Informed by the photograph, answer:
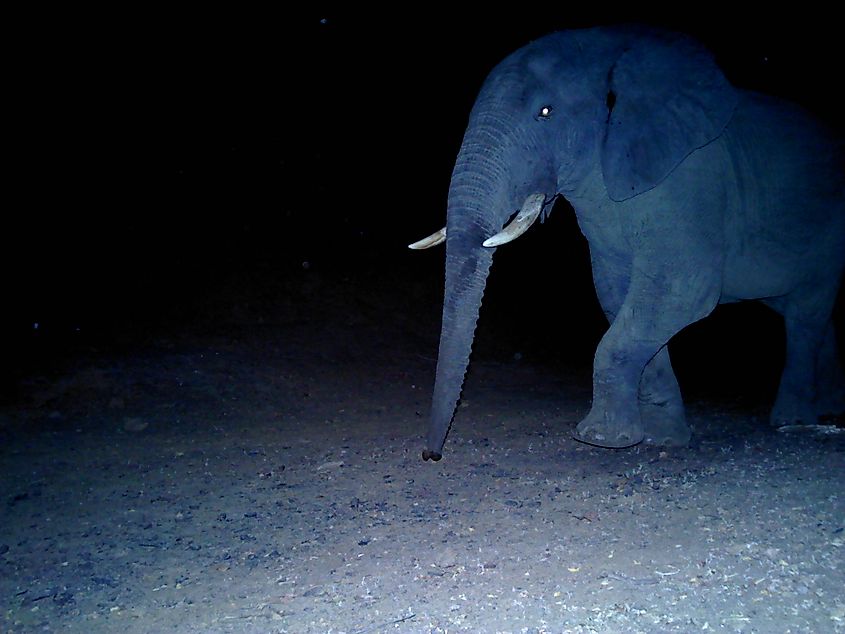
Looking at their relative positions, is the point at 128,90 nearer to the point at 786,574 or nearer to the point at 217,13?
the point at 217,13

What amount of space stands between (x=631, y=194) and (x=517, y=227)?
3.36 ft

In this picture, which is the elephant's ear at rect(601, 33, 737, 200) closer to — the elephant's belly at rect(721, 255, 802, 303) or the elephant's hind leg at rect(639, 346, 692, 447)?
the elephant's belly at rect(721, 255, 802, 303)

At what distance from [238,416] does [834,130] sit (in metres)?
6.40

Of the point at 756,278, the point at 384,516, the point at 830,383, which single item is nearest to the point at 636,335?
the point at 756,278

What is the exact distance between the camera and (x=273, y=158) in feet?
52.7

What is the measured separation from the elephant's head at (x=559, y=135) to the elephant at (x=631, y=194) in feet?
0.03

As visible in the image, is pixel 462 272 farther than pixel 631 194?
No

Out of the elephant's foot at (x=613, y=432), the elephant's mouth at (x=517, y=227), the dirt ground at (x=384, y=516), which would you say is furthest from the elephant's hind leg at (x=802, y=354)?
the elephant's mouth at (x=517, y=227)

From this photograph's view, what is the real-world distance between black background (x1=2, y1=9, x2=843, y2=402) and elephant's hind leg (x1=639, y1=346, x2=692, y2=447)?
488 cm

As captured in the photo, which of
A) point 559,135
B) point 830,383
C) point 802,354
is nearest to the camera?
point 559,135

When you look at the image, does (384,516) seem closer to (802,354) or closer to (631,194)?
(631,194)

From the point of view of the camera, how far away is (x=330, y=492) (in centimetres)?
565

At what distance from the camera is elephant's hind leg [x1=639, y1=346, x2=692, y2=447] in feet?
21.6

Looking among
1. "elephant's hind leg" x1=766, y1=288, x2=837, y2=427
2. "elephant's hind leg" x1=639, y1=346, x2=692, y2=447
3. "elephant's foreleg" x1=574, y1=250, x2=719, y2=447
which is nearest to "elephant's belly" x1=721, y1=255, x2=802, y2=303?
"elephant's hind leg" x1=766, y1=288, x2=837, y2=427
